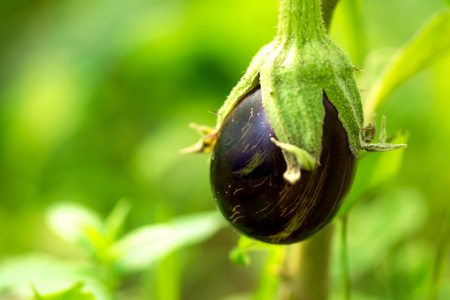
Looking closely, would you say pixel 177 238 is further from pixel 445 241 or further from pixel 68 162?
pixel 68 162

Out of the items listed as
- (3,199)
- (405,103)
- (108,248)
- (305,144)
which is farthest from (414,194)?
(3,199)

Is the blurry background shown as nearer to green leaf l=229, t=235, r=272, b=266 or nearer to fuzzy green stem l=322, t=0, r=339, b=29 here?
green leaf l=229, t=235, r=272, b=266

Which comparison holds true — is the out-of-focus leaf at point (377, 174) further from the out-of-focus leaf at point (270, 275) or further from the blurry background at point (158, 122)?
the blurry background at point (158, 122)

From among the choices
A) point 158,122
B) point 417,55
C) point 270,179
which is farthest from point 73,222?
point 158,122

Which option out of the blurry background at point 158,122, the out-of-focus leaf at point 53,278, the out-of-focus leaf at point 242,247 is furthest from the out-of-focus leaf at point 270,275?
the blurry background at point 158,122

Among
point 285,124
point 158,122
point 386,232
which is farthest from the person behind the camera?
point 158,122

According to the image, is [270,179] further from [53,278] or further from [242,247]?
[53,278]
